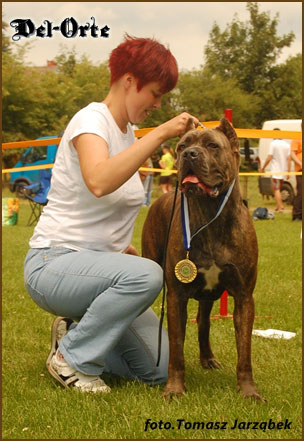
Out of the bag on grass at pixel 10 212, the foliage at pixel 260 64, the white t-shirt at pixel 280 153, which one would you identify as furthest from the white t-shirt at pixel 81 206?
the foliage at pixel 260 64

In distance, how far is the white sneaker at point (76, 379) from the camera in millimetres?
3328

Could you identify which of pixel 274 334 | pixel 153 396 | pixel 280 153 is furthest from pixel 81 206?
pixel 280 153

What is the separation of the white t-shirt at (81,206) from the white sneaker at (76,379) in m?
0.62

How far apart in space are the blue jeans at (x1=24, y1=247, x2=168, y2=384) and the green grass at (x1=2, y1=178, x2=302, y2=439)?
0.24 m

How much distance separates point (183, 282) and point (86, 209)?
0.65 metres

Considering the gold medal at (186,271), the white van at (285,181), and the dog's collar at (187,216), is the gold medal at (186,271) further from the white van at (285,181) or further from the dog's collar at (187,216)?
the white van at (285,181)

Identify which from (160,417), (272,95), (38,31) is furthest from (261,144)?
(272,95)

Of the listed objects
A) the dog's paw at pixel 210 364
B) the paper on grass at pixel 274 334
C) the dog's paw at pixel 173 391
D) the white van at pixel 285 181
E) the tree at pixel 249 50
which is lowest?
the paper on grass at pixel 274 334

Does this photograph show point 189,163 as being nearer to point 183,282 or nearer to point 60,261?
point 183,282

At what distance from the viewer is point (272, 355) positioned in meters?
3.98

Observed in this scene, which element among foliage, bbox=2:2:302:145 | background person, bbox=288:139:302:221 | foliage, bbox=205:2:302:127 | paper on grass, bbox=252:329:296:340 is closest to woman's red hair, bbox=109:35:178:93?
paper on grass, bbox=252:329:296:340

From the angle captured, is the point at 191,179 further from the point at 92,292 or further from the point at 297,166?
the point at 297,166

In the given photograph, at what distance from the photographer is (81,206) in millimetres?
3416

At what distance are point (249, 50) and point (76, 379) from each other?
45693 mm
